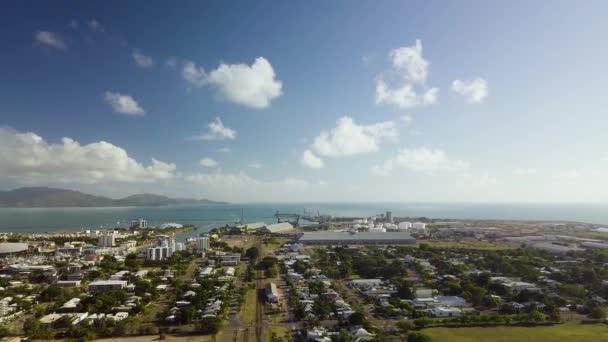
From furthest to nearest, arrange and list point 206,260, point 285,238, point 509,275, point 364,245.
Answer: point 285,238 → point 364,245 → point 206,260 → point 509,275

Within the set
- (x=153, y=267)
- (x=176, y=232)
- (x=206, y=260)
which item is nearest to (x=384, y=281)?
(x=206, y=260)

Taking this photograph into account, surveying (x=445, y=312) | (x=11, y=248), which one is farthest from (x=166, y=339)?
(x=11, y=248)


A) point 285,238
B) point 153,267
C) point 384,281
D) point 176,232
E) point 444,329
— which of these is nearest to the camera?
point 444,329

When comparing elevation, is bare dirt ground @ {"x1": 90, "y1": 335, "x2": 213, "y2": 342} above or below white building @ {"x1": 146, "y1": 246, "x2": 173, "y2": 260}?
below

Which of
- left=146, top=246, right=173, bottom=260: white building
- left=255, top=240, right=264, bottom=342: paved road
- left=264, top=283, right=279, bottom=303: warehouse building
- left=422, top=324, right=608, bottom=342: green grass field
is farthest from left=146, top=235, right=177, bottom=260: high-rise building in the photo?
left=422, top=324, right=608, bottom=342: green grass field

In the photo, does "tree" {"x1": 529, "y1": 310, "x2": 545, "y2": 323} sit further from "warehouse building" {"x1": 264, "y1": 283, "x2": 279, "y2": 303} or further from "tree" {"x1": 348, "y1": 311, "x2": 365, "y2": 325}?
"warehouse building" {"x1": 264, "y1": 283, "x2": 279, "y2": 303}

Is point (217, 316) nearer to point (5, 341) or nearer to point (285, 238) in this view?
point (5, 341)
